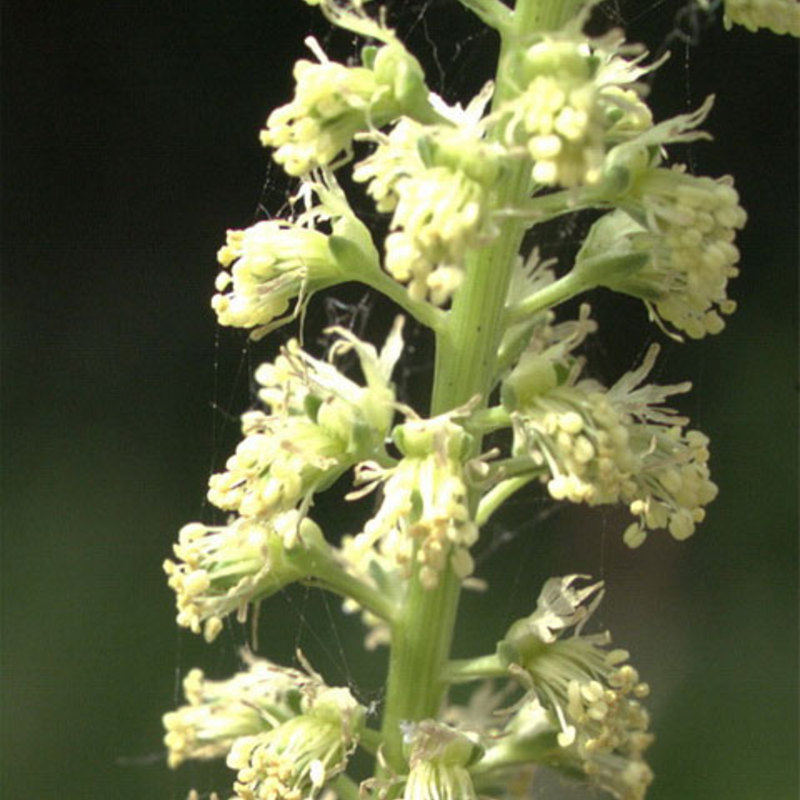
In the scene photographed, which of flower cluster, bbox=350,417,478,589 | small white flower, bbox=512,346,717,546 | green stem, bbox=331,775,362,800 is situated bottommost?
green stem, bbox=331,775,362,800

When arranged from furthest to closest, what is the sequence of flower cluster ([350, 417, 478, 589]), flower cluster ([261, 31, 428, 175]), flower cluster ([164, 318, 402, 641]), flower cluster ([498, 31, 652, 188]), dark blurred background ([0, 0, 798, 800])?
dark blurred background ([0, 0, 798, 800]) < flower cluster ([164, 318, 402, 641]) < flower cluster ([261, 31, 428, 175]) < flower cluster ([350, 417, 478, 589]) < flower cluster ([498, 31, 652, 188])

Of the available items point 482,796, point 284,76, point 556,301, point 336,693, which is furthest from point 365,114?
point 284,76

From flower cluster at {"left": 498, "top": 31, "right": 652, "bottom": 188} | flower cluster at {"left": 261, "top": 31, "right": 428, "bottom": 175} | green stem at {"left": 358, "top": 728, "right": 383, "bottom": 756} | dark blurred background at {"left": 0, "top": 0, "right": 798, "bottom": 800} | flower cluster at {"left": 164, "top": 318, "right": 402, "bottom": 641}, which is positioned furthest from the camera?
dark blurred background at {"left": 0, "top": 0, "right": 798, "bottom": 800}

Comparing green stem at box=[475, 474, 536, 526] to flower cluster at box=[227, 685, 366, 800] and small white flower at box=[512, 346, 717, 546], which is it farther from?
flower cluster at box=[227, 685, 366, 800]

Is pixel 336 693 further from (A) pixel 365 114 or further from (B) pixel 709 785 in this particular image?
(B) pixel 709 785

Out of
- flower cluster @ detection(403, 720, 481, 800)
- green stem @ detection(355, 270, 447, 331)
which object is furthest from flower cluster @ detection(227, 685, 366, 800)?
green stem @ detection(355, 270, 447, 331)

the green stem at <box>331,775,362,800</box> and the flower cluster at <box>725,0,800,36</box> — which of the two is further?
the green stem at <box>331,775,362,800</box>

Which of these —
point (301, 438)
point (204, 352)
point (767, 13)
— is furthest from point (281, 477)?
point (204, 352)
